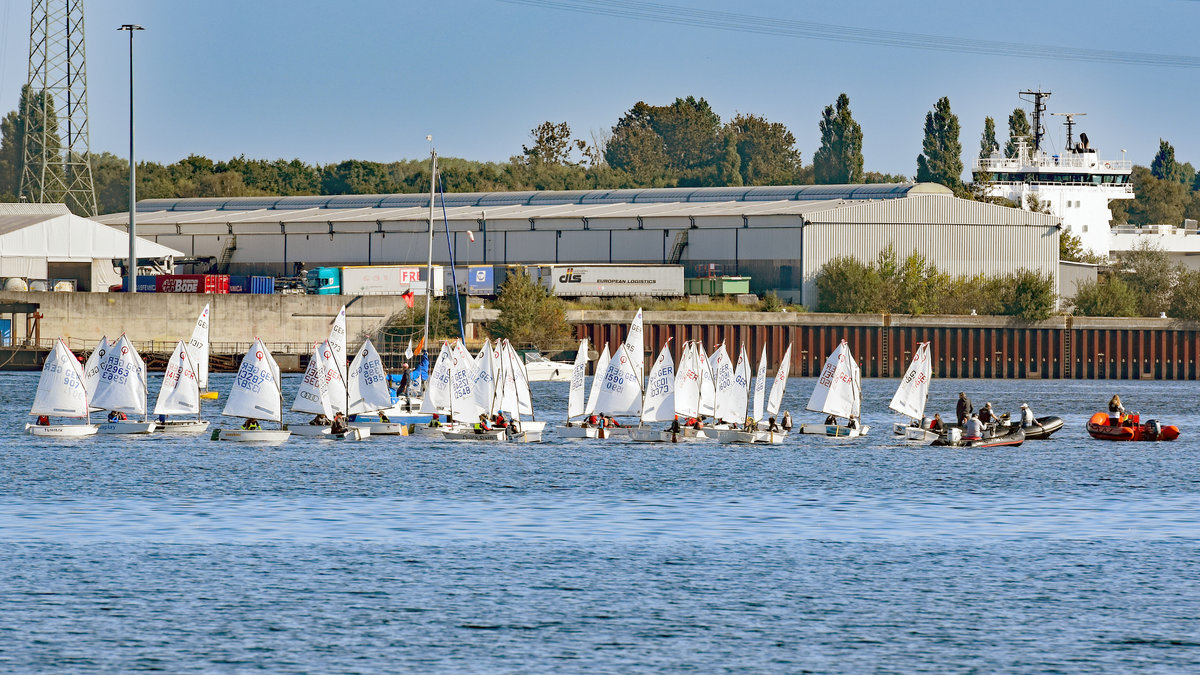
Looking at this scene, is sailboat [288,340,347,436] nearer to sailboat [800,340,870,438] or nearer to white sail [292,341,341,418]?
white sail [292,341,341,418]

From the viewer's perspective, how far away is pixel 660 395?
→ 2840 inches

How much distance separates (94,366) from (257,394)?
9.13m

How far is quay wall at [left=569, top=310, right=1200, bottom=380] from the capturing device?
128250 millimetres

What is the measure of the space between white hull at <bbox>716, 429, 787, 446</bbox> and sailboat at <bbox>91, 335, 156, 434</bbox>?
2574 centimetres

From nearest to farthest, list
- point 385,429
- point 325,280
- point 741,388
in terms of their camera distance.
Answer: point 741,388 < point 385,429 < point 325,280

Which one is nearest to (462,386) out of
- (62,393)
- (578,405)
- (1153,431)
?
(578,405)

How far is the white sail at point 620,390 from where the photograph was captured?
72438mm

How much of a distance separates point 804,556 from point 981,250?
4122 inches

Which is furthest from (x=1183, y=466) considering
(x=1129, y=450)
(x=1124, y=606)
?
(x=1124, y=606)

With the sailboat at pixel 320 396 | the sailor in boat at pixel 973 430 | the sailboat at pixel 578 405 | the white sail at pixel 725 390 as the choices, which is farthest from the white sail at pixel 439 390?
the sailor in boat at pixel 973 430

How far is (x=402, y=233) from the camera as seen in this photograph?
147 metres

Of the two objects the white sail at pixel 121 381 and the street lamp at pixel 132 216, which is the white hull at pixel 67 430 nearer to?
the white sail at pixel 121 381

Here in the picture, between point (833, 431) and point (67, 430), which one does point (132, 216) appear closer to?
point (67, 430)

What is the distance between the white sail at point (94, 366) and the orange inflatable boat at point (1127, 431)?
153ft
